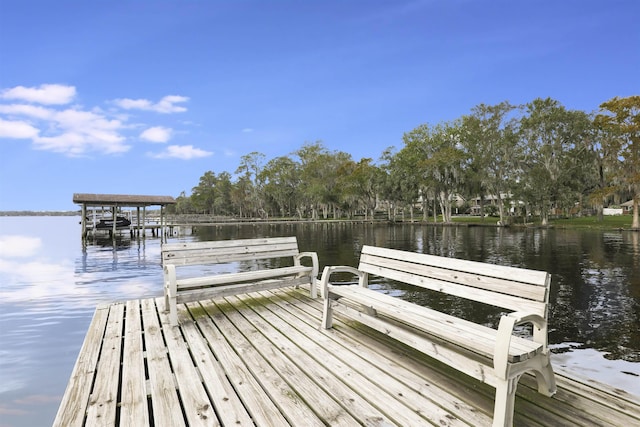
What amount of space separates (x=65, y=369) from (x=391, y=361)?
497 centimetres

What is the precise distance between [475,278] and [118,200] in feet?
120

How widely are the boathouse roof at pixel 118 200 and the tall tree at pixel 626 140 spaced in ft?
145

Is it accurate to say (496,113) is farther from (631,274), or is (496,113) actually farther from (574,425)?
(574,425)

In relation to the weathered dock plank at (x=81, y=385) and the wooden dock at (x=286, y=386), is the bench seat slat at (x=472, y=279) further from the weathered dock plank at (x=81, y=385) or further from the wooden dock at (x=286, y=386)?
the weathered dock plank at (x=81, y=385)

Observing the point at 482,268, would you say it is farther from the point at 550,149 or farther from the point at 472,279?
the point at 550,149

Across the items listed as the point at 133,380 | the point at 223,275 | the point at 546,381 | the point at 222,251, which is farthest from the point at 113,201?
the point at 546,381

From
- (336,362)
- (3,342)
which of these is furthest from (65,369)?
(336,362)

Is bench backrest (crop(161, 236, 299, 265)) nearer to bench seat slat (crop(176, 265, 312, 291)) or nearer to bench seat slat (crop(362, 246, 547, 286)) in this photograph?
bench seat slat (crop(176, 265, 312, 291))

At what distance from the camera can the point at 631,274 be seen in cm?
1180

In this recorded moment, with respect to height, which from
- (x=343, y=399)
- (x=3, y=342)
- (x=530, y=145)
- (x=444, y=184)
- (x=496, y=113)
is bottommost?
(x=3, y=342)

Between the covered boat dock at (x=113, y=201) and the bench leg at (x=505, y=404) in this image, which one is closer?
the bench leg at (x=505, y=404)

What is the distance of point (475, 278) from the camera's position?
11.2 feet

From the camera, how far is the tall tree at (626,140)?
104 feet

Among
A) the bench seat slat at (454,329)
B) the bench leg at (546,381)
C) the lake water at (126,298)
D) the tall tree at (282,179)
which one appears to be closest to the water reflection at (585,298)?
the lake water at (126,298)
